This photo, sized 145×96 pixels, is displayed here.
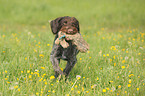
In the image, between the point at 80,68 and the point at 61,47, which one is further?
the point at 80,68

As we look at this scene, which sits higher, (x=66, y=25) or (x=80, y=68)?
(x=66, y=25)

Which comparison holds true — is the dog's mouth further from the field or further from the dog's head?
the field

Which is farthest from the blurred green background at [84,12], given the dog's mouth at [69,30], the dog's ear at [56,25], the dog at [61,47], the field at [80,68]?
the dog's mouth at [69,30]

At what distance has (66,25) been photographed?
3.49 m

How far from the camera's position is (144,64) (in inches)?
197

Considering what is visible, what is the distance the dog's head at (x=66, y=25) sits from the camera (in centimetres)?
343

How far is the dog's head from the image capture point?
343cm

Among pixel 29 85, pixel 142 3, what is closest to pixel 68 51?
pixel 29 85

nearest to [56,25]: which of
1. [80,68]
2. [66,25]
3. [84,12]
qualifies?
[66,25]

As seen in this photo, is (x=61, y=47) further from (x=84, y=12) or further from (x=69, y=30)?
(x=84, y=12)

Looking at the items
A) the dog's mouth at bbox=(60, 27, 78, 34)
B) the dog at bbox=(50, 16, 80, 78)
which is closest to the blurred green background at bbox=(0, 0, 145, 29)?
the dog at bbox=(50, 16, 80, 78)

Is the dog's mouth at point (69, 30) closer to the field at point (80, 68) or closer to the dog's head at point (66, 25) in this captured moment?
the dog's head at point (66, 25)

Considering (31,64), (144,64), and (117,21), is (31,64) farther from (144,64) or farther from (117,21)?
(117,21)

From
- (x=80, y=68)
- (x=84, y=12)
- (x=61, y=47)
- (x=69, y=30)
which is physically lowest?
(x=80, y=68)
